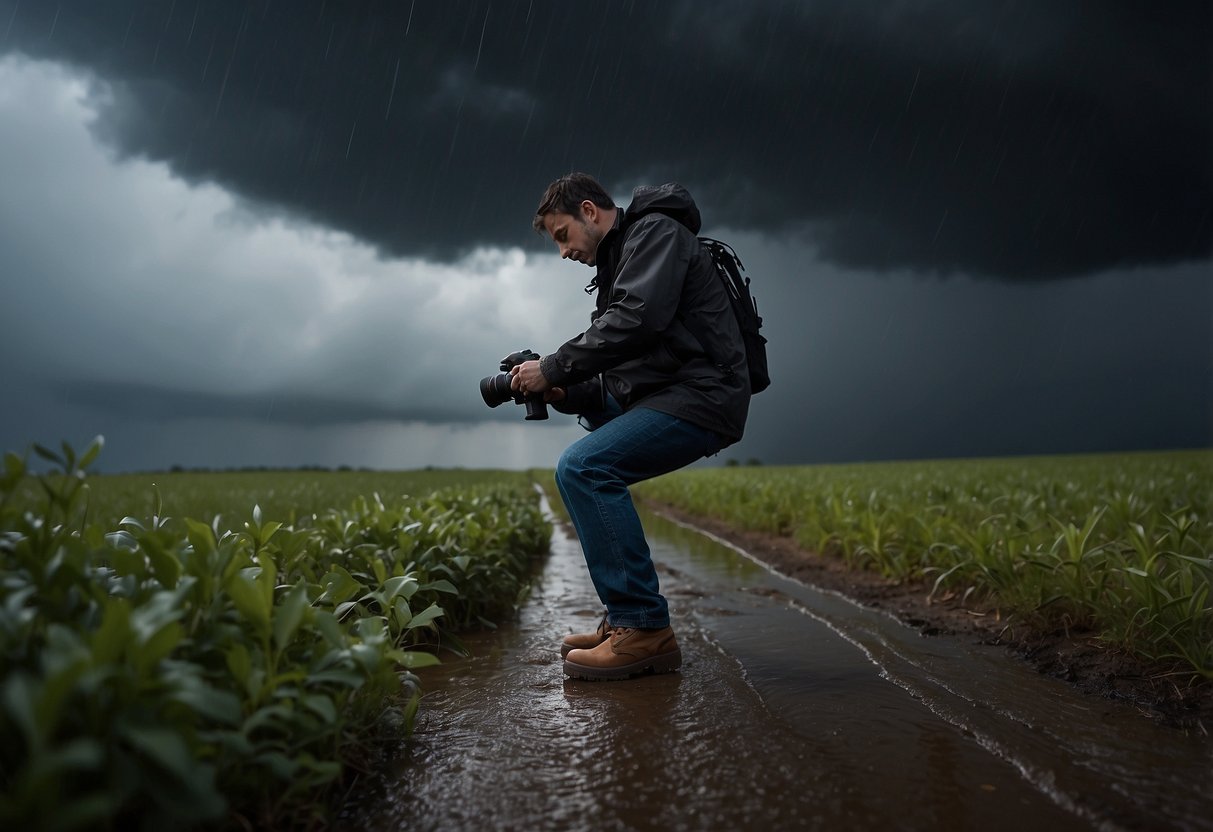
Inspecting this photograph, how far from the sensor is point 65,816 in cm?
101

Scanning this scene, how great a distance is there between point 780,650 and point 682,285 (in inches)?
72.3

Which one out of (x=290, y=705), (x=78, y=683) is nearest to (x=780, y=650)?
(x=290, y=705)

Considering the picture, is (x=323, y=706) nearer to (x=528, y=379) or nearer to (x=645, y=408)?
(x=528, y=379)

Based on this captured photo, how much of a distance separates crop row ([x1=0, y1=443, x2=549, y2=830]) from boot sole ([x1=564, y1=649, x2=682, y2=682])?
847mm

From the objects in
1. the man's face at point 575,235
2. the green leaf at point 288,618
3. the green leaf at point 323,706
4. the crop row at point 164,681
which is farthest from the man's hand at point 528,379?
the green leaf at point 323,706

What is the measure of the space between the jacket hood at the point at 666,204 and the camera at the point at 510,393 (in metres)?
0.80

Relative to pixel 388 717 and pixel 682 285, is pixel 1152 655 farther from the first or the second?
pixel 388 717

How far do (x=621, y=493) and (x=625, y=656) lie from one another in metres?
0.68

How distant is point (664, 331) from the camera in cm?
296

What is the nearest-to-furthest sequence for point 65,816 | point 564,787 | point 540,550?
1. point 65,816
2. point 564,787
3. point 540,550

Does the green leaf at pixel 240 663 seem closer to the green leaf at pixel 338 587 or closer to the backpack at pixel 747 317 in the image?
the green leaf at pixel 338 587

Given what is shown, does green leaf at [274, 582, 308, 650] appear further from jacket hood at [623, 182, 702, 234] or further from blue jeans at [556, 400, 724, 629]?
jacket hood at [623, 182, 702, 234]

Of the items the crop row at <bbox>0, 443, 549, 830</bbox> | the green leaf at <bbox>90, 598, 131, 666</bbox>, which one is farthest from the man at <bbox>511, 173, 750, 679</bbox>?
the green leaf at <bbox>90, 598, 131, 666</bbox>

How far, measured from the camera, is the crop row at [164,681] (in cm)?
112
